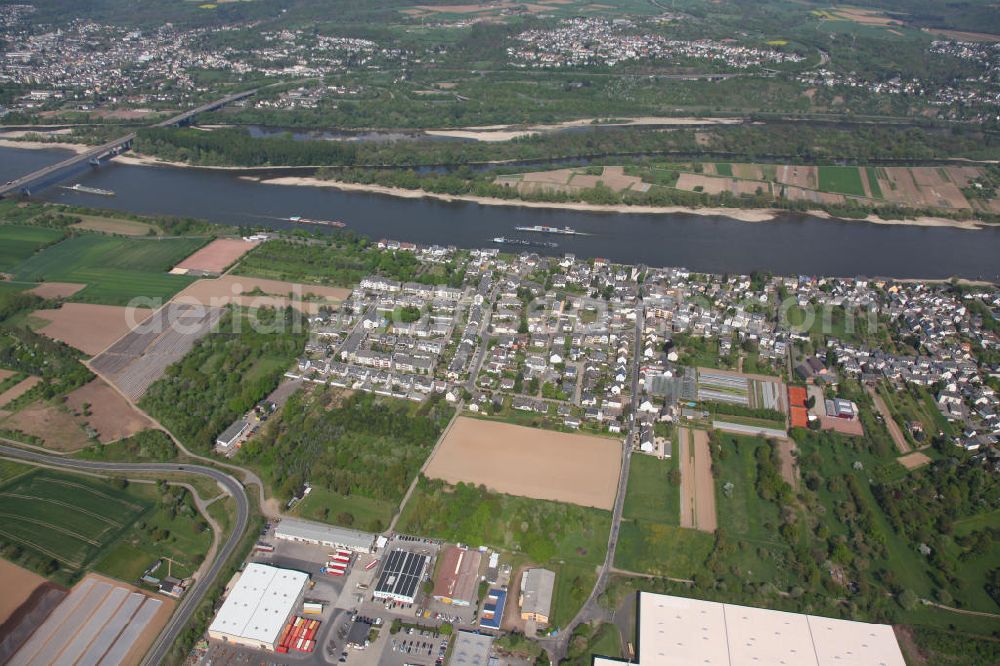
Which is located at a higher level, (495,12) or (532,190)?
(495,12)

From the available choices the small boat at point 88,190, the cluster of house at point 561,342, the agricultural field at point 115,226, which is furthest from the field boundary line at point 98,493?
the small boat at point 88,190

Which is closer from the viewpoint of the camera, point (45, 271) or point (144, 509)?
point (144, 509)

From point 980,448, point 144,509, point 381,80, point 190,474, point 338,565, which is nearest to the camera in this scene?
point 338,565

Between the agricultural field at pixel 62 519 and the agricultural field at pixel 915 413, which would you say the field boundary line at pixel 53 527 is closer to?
the agricultural field at pixel 62 519

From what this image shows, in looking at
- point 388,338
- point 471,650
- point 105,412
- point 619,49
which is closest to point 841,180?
point 388,338

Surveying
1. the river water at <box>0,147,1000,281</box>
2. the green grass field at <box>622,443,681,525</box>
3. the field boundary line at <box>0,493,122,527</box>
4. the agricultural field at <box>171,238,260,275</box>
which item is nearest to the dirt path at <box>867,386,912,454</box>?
the green grass field at <box>622,443,681,525</box>

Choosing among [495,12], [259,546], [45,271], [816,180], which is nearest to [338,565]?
[259,546]

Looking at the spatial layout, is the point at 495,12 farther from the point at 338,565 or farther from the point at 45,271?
the point at 338,565

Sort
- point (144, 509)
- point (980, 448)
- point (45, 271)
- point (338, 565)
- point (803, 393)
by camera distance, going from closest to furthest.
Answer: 1. point (338, 565)
2. point (144, 509)
3. point (980, 448)
4. point (803, 393)
5. point (45, 271)
